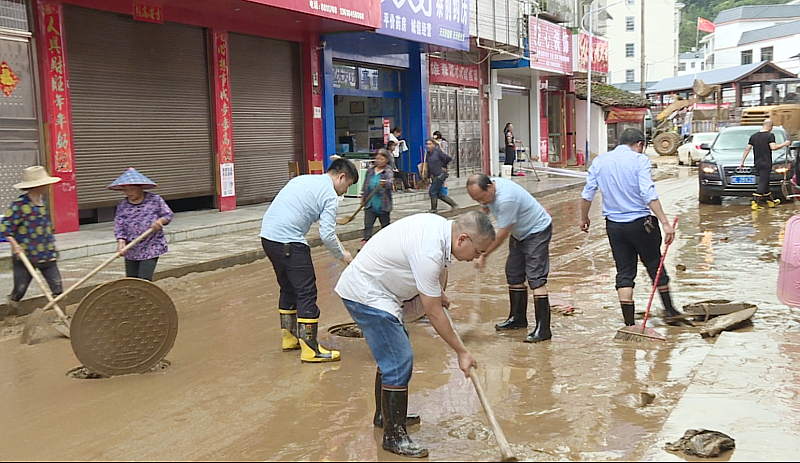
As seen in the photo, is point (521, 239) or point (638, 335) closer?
point (638, 335)

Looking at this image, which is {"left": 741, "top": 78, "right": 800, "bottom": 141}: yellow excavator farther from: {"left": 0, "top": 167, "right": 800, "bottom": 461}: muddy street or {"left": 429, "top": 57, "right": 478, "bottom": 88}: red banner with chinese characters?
{"left": 0, "top": 167, "right": 800, "bottom": 461}: muddy street

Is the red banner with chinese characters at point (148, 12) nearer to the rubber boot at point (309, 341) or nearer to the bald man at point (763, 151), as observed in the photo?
the rubber boot at point (309, 341)

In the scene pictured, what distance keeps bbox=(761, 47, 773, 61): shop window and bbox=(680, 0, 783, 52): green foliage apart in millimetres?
25043

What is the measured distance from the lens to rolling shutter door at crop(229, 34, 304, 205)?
1605 cm

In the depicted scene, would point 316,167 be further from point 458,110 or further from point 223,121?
point 458,110

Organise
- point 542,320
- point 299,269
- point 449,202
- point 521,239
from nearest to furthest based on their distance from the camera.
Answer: point 299,269, point 542,320, point 521,239, point 449,202

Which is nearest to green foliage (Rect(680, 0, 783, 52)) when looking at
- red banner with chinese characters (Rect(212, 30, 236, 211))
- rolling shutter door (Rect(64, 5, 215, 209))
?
red banner with chinese characters (Rect(212, 30, 236, 211))

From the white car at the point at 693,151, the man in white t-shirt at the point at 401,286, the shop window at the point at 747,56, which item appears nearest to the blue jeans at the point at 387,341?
the man in white t-shirt at the point at 401,286

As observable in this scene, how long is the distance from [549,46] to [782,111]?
8.69 metres

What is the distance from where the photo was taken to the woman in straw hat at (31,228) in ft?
22.9

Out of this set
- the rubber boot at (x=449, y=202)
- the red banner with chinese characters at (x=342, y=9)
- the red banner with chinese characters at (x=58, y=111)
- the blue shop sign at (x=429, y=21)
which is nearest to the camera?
the red banner with chinese characters at (x=58, y=111)

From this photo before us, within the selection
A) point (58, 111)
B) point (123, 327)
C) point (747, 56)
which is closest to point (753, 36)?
point (747, 56)

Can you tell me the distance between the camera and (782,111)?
26531mm

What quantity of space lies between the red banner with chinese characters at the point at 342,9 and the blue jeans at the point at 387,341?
10.1 meters
